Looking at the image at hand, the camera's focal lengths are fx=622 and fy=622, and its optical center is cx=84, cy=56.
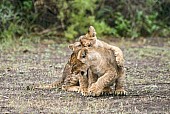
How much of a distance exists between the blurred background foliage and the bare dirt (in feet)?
3.79

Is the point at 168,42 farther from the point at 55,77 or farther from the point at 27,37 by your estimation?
the point at 55,77

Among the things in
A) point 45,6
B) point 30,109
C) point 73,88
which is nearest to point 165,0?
point 45,6

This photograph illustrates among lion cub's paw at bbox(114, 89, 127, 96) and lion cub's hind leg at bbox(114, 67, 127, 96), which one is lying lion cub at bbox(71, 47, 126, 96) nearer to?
lion cub's hind leg at bbox(114, 67, 127, 96)

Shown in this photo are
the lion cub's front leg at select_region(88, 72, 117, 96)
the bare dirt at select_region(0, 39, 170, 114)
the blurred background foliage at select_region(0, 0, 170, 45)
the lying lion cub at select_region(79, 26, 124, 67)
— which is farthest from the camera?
the blurred background foliage at select_region(0, 0, 170, 45)

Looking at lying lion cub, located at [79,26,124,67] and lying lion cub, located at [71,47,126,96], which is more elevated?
lying lion cub, located at [79,26,124,67]

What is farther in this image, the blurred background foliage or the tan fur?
the blurred background foliage

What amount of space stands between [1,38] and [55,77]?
6.03 metres

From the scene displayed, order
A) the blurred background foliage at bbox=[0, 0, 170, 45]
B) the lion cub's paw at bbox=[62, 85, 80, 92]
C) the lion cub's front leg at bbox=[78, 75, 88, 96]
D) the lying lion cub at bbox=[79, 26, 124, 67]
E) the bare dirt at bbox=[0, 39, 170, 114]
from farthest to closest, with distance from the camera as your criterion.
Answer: the blurred background foliage at bbox=[0, 0, 170, 45], the lion cub's paw at bbox=[62, 85, 80, 92], the lion cub's front leg at bbox=[78, 75, 88, 96], the lying lion cub at bbox=[79, 26, 124, 67], the bare dirt at bbox=[0, 39, 170, 114]

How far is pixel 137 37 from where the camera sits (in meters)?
17.1

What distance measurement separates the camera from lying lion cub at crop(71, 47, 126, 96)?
290 inches

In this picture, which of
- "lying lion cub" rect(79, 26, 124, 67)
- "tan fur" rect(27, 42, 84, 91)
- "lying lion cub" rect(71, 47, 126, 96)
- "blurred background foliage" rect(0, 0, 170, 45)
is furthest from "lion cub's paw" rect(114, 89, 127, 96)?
"blurred background foliage" rect(0, 0, 170, 45)

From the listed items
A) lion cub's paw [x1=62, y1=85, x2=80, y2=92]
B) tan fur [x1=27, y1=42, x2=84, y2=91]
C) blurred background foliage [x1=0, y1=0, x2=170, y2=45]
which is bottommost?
lion cub's paw [x1=62, y1=85, x2=80, y2=92]

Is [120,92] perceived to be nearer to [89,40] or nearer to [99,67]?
[99,67]

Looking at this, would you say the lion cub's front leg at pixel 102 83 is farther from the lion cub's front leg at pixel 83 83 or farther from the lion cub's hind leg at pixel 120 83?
the lion cub's front leg at pixel 83 83
